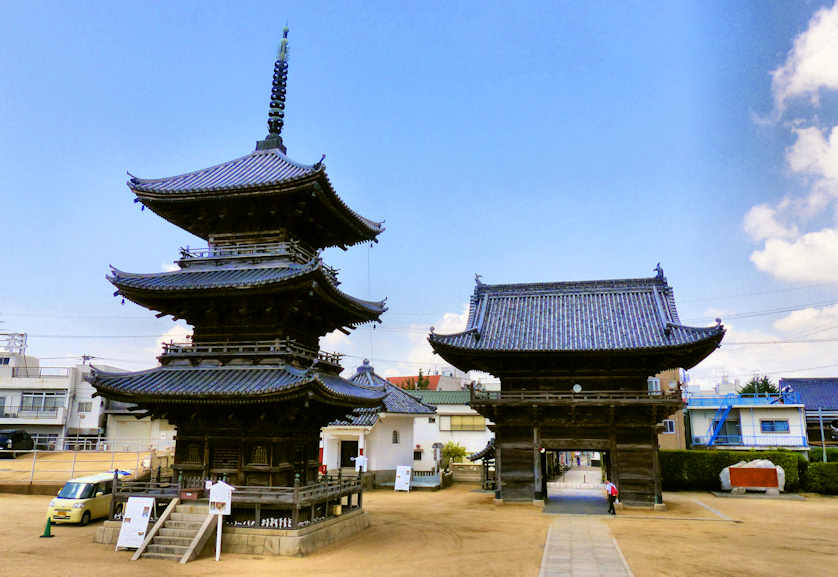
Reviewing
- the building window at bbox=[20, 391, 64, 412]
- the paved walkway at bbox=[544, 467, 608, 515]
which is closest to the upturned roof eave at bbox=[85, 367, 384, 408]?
the paved walkway at bbox=[544, 467, 608, 515]

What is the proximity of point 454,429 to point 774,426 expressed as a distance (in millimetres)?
29815

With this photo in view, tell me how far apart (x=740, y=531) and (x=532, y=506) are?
10.1 metres

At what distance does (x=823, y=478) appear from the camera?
38094 mm

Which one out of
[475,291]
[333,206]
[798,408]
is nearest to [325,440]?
[475,291]

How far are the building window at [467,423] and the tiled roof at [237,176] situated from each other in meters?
41.9

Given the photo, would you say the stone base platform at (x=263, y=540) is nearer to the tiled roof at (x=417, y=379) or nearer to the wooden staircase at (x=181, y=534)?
the wooden staircase at (x=181, y=534)

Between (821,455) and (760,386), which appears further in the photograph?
(760,386)

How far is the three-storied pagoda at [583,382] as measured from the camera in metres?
29.8

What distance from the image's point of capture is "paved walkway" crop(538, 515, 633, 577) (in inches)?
657

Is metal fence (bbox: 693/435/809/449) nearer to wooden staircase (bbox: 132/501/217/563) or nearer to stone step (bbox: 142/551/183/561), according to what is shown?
wooden staircase (bbox: 132/501/217/563)

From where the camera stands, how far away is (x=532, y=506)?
30719mm

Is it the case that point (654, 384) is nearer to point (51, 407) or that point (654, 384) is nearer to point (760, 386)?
point (760, 386)

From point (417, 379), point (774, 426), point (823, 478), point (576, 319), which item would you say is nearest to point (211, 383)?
point (576, 319)

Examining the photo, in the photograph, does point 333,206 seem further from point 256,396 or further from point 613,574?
point 613,574
